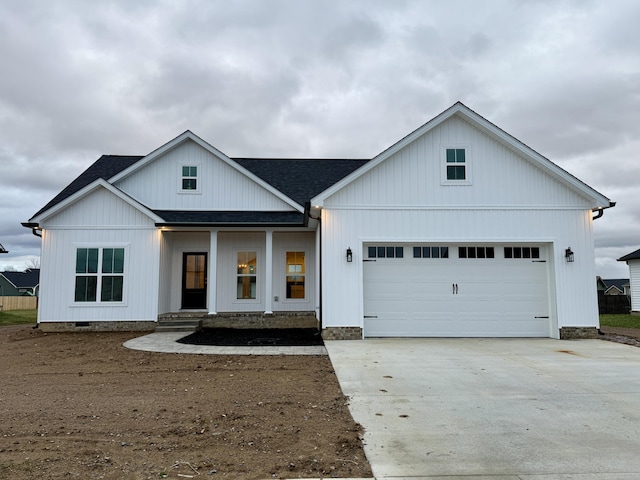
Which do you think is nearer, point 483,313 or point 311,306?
point 483,313

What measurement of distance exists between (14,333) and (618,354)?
1626 cm

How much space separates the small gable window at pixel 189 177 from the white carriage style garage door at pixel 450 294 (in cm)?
688

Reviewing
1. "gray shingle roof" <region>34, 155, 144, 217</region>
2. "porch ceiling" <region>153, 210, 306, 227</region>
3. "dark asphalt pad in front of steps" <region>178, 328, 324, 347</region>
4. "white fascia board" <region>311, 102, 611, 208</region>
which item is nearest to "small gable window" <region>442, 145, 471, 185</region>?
"white fascia board" <region>311, 102, 611, 208</region>

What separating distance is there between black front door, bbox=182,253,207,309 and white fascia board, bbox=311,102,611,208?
566 cm

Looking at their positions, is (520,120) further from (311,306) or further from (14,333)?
(14,333)

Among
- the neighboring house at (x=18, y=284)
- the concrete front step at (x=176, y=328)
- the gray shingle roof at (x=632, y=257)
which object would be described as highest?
the gray shingle roof at (x=632, y=257)

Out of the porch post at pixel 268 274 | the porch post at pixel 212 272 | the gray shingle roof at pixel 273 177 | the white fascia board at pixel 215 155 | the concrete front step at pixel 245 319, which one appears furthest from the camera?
the white fascia board at pixel 215 155

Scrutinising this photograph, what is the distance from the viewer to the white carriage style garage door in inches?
419

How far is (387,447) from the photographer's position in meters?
3.64

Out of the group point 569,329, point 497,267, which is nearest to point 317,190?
point 497,267

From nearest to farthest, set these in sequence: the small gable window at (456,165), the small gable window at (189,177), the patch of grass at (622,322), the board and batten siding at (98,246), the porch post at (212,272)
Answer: the small gable window at (456,165) < the board and batten siding at (98,246) < the porch post at (212,272) < the small gable window at (189,177) < the patch of grass at (622,322)

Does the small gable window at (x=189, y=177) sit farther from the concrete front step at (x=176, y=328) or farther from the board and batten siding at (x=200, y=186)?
the concrete front step at (x=176, y=328)

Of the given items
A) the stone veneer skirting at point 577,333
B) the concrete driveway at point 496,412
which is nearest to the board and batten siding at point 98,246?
the concrete driveway at point 496,412

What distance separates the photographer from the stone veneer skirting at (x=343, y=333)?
33.8 feet
